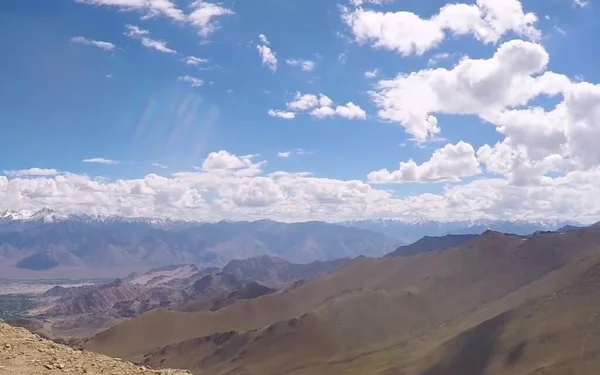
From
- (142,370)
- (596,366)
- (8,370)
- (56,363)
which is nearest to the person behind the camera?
(8,370)

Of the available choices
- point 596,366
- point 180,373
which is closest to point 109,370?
point 180,373

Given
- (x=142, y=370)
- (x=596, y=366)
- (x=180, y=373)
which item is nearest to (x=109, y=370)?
(x=142, y=370)

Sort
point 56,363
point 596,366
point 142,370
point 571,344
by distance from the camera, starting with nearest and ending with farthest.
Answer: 1. point 56,363
2. point 142,370
3. point 596,366
4. point 571,344

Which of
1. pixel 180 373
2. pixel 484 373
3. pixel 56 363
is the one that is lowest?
pixel 484 373

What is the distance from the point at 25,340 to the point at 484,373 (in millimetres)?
177449

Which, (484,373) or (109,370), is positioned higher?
(109,370)

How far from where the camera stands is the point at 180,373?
35000 mm

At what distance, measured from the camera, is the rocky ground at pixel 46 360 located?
2905 centimetres

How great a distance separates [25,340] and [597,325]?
623 ft

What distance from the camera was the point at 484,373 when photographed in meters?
187

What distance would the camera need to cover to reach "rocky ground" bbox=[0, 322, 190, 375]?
29047 millimetres

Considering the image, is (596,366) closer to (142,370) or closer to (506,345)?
(506,345)

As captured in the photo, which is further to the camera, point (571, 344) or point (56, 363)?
point (571, 344)

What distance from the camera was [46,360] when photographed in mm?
30891
